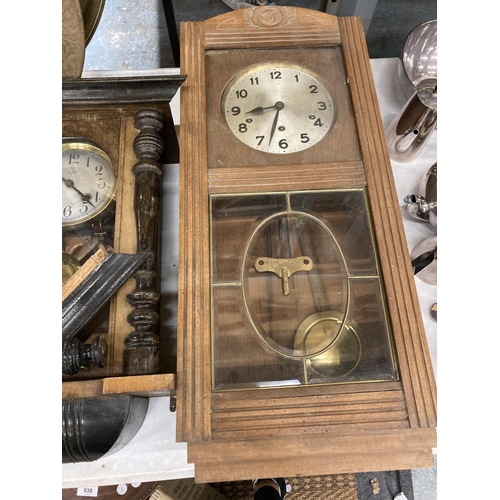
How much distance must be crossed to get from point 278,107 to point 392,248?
1.31ft

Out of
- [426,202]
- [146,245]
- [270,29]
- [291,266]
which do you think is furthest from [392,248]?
[270,29]

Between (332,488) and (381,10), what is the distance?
6.93ft

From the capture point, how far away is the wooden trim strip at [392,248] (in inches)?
26.0

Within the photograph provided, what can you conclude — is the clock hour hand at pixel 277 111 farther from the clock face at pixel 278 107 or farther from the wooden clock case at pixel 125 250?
the wooden clock case at pixel 125 250

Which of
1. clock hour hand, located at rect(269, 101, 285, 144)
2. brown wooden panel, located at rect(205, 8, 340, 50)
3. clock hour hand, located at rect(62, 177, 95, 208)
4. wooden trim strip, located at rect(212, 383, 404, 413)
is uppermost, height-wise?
brown wooden panel, located at rect(205, 8, 340, 50)

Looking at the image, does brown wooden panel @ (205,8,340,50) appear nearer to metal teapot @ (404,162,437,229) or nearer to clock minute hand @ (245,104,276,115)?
clock minute hand @ (245,104,276,115)

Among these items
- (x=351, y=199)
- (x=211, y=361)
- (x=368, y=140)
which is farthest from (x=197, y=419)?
(x=368, y=140)

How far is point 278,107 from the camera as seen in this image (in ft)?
2.90

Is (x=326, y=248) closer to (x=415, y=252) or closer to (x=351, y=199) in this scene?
(x=351, y=199)

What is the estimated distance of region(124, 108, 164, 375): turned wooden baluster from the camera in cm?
72

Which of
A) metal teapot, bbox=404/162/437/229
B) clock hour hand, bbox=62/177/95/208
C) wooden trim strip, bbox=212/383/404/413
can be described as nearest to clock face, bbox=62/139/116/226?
clock hour hand, bbox=62/177/95/208

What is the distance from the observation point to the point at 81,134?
2.90ft

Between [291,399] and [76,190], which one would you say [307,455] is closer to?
[291,399]

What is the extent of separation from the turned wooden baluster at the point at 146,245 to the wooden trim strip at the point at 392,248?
43cm
